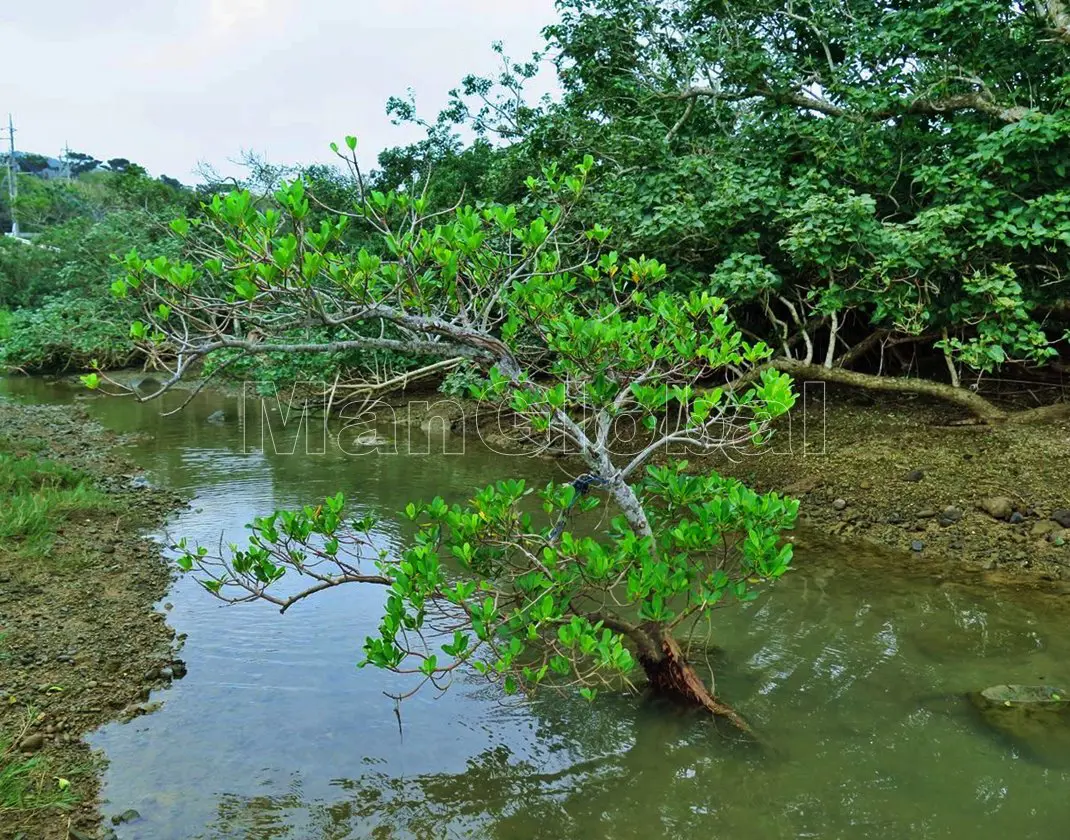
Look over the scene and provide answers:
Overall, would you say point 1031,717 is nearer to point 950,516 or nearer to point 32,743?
point 950,516

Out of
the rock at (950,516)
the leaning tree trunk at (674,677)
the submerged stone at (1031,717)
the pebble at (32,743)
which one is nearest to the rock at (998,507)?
the rock at (950,516)

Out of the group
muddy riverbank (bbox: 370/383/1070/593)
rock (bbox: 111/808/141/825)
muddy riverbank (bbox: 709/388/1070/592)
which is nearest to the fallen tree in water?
rock (bbox: 111/808/141/825)

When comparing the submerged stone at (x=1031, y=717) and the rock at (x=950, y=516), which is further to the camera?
the rock at (x=950, y=516)

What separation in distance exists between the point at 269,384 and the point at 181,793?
34.8 ft

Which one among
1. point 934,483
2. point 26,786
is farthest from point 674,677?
point 934,483

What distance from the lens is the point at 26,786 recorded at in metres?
3.45

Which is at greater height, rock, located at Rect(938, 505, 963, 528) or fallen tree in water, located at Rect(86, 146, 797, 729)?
fallen tree in water, located at Rect(86, 146, 797, 729)

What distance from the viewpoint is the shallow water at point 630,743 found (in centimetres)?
348

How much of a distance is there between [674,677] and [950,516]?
4.24m

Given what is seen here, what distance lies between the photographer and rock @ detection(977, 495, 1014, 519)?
276 inches

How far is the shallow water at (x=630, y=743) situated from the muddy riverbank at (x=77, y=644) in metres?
0.18

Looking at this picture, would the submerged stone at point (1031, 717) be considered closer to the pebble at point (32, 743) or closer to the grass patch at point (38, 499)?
the pebble at point (32, 743)

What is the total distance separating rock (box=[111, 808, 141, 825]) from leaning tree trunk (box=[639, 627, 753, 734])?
265 centimetres

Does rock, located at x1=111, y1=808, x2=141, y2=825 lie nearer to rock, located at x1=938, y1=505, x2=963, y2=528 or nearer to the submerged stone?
the submerged stone
